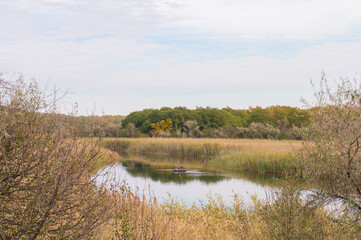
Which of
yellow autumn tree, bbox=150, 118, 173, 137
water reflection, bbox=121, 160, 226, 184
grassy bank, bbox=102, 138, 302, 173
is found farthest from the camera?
yellow autumn tree, bbox=150, 118, 173, 137

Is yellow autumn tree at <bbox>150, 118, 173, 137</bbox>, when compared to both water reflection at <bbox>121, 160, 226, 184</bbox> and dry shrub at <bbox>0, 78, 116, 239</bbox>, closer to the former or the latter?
water reflection at <bbox>121, 160, 226, 184</bbox>

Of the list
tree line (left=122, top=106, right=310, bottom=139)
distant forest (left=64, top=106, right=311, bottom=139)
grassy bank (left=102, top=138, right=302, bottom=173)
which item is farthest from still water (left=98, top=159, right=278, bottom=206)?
tree line (left=122, top=106, right=310, bottom=139)

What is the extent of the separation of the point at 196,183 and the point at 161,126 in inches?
1627

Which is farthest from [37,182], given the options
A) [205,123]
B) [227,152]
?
[205,123]

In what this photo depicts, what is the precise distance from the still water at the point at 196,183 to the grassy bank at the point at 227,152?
4.78ft

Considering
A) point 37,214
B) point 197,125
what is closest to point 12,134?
point 37,214

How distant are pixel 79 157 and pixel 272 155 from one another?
18549 mm

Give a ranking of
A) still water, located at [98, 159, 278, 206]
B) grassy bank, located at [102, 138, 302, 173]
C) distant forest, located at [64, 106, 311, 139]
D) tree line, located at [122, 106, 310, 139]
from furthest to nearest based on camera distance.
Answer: tree line, located at [122, 106, 310, 139], distant forest, located at [64, 106, 311, 139], grassy bank, located at [102, 138, 302, 173], still water, located at [98, 159, 278, 206]

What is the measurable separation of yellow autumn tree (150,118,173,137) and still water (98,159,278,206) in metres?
34.6

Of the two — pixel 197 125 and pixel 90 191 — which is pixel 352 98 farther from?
pixel 197 125

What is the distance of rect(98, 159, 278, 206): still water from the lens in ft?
53.2

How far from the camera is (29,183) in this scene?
451 cm

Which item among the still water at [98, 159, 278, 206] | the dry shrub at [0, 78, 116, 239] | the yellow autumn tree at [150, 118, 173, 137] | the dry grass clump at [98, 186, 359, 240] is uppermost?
the yellow autumn tree at [150, 118, 173, 137]

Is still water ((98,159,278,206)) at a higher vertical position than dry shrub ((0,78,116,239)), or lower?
lower
